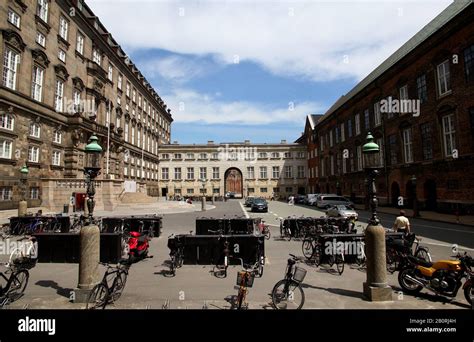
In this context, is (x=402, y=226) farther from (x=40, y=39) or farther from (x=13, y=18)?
(x=40, y=39)

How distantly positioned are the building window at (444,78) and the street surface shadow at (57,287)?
103 feet

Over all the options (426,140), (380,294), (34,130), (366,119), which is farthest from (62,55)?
(366,119)

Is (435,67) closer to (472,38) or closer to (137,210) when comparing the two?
(472,38)

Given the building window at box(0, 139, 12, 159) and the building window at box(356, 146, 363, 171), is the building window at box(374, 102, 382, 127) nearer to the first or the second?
the building window at box(356, 146, 363, 171)

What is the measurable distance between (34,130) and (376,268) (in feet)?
95.9

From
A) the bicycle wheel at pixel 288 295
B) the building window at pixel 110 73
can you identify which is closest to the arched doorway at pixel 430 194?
the bicycle wheel at pixel 288 295

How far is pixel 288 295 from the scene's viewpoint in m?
5.71

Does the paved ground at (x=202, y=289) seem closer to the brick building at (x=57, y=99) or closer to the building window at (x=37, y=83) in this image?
the brick building at (x=57, y=99)

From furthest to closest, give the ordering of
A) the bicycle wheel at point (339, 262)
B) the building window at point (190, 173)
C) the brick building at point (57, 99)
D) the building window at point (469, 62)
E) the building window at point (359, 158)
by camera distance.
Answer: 1. the building window at point (190, 173)
2. the building window at point (359, 158)
3. the building window at point (469, 62)
4. the brick building at point (57, 99)
5. the bicycle wheel at point (339, 262)

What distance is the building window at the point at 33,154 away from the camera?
24.7 meters

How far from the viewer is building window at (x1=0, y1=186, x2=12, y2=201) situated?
2117cm

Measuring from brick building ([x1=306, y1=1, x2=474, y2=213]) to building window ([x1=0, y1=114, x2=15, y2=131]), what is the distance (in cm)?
3299

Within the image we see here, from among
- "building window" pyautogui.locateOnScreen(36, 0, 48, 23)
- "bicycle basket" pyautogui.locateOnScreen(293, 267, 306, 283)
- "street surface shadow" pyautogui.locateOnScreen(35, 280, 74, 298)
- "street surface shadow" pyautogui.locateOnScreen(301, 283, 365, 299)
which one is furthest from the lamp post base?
"building window" pyautogui.locateOnScreen(36, 0, 48, 23)
